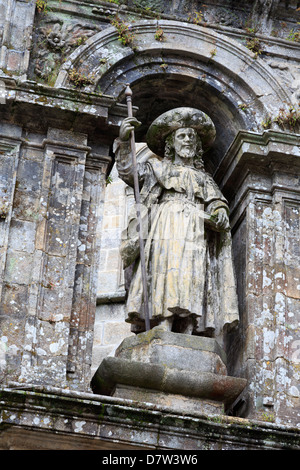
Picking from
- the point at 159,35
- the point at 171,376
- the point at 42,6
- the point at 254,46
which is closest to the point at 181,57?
the point at 159,35

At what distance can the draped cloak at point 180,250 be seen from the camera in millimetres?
11469

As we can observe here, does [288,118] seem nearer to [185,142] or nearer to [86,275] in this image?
[185,142]

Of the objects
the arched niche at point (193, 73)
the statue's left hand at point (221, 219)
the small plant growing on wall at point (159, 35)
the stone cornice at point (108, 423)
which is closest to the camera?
the stone cornice at point (108, 423)

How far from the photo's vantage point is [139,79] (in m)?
12.8

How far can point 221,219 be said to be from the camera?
1207 centimetres

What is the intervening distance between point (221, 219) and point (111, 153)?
1341 mm

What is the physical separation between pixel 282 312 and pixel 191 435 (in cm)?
202

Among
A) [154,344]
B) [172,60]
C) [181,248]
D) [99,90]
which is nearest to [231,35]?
[172,60]

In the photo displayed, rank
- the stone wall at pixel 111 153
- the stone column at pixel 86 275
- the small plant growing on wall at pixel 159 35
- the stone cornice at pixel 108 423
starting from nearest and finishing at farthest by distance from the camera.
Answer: the stone cornice at pixel 108 423 < the stone column at pixel 86 275 < the stone wall at pixel 111 153 < the small plant growing on wall at pixel 159 35

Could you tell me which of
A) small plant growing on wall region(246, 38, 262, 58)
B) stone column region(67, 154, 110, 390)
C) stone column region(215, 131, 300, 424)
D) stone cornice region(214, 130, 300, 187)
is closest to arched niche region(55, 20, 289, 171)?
small plant growing on wall region(246, 38, 262, 58)

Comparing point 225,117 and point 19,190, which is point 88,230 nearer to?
point 19,190

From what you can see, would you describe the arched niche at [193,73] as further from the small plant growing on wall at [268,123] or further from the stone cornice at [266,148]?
the stone cornice at [266,148]

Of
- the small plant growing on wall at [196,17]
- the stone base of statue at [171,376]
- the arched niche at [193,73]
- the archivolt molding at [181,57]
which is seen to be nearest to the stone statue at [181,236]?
the stone base of statue at [171,376]

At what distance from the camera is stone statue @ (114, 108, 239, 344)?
11.5 meters
